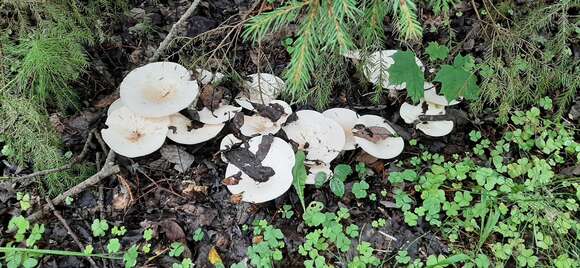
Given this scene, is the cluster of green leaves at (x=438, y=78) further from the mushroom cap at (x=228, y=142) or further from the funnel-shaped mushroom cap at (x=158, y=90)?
the funnel-shaped mushroom cap at (x=158, y=90)

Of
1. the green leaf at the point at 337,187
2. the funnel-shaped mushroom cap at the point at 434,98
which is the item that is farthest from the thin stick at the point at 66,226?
the funnel-shaped mushroom cap at the point at 434,98

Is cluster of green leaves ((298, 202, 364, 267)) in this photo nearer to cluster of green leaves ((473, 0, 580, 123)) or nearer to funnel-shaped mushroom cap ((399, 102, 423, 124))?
funnel-shaped mushroom cap ((399, 102, 423, 124))

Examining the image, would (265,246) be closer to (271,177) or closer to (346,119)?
(271,177)

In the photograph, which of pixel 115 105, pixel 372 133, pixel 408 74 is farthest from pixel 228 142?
pixel 408 74

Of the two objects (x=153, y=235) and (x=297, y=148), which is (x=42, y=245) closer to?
(x=153, y=235)

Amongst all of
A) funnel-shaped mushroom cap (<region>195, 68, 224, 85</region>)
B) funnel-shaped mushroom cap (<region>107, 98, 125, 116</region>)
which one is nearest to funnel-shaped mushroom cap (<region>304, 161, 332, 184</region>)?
funnel-shaped mushroom cap (<region>195, 68, 224, 85</region>)

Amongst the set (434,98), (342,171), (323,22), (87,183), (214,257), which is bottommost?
(214,257)

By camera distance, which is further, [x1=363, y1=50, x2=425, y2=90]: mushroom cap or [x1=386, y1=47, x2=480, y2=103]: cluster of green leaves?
[x1=363, y1=50, x2=425, y2=90]: mushroom cap
